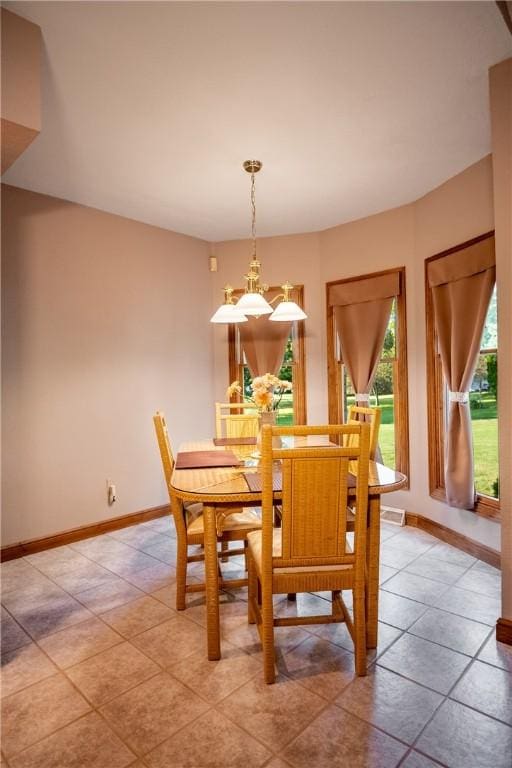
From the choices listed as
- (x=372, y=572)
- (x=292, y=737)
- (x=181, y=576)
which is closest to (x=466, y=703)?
(x=372, y=572)

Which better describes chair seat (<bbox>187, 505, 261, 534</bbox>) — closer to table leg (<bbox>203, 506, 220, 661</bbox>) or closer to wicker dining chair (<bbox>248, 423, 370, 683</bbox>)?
table leg (<bbox>203, 506, 220, 661</bbox>)

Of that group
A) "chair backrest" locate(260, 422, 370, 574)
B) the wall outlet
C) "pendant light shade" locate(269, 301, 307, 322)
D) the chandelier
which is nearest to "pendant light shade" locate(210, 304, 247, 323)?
the chandelier

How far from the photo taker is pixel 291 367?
4598 mm

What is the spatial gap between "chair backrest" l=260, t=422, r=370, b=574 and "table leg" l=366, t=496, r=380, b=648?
0.79 feet

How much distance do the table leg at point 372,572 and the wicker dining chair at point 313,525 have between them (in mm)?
202

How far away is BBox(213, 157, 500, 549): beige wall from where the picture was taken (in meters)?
3.18

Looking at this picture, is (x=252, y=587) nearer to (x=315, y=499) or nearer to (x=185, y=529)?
(x=185, y=529)

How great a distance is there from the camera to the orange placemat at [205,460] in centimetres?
247

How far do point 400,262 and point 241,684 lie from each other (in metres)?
3.38

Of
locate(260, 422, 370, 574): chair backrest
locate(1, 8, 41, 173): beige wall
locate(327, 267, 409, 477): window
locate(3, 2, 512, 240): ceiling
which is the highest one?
locate(3, 2, 512, 240): ceiling

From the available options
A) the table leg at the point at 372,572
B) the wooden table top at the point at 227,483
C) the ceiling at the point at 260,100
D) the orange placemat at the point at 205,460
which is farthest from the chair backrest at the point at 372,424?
the ceiling at the point at 260,100

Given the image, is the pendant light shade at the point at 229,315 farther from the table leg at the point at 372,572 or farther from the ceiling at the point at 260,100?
the table leg at the point at 372,572

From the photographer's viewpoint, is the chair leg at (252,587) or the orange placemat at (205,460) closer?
the chair leg at (252,587)

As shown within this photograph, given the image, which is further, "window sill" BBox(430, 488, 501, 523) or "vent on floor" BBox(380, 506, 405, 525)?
"vent on floor" BBox(380, 506, 405, 525)
